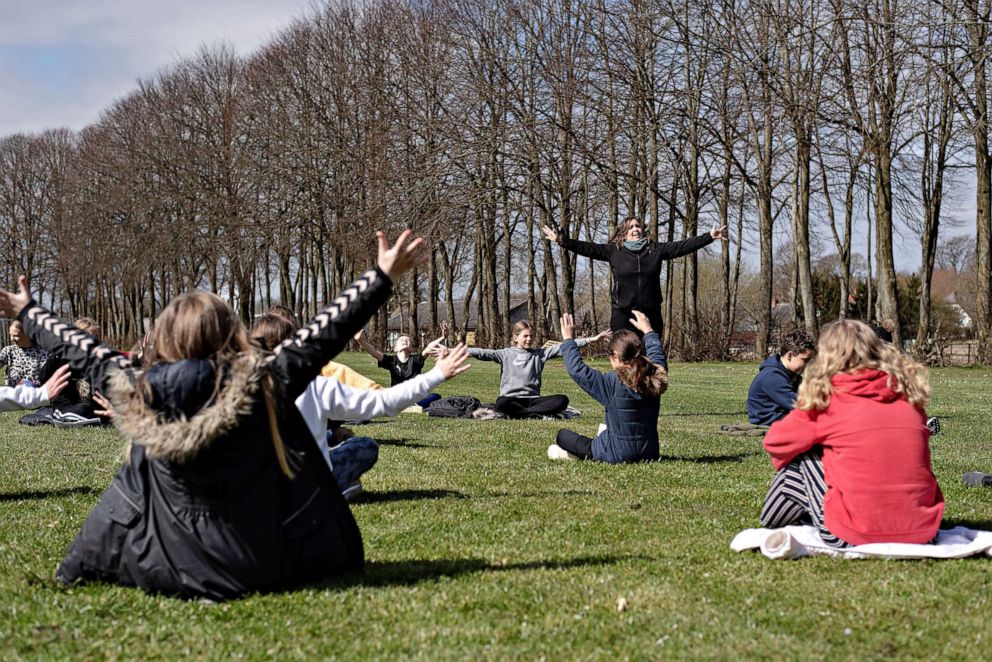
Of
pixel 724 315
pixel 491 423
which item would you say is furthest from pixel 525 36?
pixel 491 423

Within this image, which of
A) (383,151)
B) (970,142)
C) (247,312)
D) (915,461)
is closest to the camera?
(915,461)

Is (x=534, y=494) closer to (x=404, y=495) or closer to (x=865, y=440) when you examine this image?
(x=404, y=495)

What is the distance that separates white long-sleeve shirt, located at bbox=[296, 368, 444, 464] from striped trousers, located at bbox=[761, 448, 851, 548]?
2014mm

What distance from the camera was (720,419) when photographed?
592 inches

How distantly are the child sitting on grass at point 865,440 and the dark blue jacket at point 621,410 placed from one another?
322cm

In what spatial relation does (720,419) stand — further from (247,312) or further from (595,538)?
(247,312)

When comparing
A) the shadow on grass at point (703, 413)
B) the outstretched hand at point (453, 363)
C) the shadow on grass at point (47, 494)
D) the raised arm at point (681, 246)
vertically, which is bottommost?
the shadow on grass at point (703, 413)

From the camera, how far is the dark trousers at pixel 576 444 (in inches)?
364

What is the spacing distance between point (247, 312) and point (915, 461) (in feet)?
149

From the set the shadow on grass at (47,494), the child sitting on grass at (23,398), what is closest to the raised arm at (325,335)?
the child sitting on grass at (23,398)

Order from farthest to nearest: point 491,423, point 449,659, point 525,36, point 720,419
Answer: point 525,36, point 720,419, point 491,423, point 449,659

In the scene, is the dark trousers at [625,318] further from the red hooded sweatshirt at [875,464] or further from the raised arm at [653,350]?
the red hooded sweatshirt at [875,464]

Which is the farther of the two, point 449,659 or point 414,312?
point 414,312

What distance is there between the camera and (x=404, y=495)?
7.38 meters
